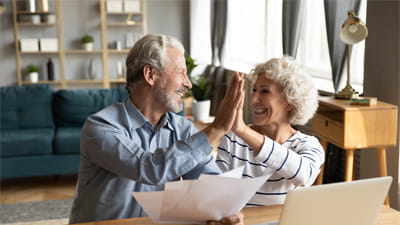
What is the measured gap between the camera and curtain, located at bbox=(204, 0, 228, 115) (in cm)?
696

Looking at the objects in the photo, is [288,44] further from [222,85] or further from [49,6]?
[49,6]

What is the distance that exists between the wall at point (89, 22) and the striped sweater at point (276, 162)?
6266mm

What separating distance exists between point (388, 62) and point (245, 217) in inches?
85.7

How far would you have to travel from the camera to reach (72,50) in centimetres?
773

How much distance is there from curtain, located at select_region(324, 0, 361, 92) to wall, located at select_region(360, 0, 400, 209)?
252mm

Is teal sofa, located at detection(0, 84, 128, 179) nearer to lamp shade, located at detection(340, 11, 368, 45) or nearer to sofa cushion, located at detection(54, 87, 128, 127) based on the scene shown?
sofa cushion, located at detection(54, 87, 128, 127)

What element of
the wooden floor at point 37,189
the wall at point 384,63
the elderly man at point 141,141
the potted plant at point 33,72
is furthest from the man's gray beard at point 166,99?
the potted plant at point 33,72

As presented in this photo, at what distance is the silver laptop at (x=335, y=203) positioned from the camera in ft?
3.92

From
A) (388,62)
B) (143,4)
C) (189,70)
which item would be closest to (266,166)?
(388,62)

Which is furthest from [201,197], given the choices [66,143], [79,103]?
[79,103]

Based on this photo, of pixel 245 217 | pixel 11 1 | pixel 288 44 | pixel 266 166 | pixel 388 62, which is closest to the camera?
pixel 245 217

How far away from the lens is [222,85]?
698cm

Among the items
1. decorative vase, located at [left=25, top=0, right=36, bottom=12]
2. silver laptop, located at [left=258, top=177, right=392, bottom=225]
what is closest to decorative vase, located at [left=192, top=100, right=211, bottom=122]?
decorative vase, located at [left=25, top=0, right=36, bottom=12]

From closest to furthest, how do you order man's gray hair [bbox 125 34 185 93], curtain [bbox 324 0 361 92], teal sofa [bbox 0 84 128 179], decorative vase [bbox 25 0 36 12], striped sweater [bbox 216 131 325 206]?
man's gray hair [bbox 125 34 185 93], striped sweater [bbox 216 131 325 206], curtain [bbox 324 0 361 92], teal sofa [bbox 0 84 128 179], decorative vase [bbox 25 0 36 12]
